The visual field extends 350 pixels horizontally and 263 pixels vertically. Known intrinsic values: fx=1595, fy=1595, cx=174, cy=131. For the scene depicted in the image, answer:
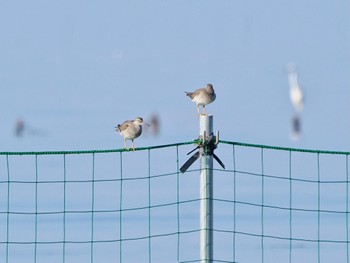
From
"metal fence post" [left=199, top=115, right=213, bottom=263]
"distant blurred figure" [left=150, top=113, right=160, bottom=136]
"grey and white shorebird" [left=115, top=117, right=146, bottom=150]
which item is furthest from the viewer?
"distant blurred figure" [left=150, top=113, right=160, bottom=136]

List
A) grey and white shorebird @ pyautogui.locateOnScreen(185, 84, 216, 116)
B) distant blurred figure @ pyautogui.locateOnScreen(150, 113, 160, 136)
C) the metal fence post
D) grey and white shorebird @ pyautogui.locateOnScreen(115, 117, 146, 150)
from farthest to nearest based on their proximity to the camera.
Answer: distant blurred figure @ pyautogui.locateOnScreen(150, 113, 160, 136) < grey and white shorebird @ pyautogui.locateOnScreen(185, 84, 216, 116) < grey and white shorebird @ pyautogui.locateOnScreen(115, 117, 146, 150) < the metal fence post

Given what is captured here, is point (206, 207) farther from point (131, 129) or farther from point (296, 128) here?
point (296, 128)

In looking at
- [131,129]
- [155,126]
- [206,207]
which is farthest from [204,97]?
[155,126]

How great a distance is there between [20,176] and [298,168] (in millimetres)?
4579

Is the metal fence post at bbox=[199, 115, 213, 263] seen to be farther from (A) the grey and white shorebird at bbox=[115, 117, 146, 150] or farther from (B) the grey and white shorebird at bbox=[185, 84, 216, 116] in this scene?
(B) the grey and white shorebird at bbox=[185, 84, 216, 116]

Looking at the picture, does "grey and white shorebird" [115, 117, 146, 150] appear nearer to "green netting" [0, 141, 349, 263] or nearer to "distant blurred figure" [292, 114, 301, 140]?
"green netting" [0, 141, 349, 263]

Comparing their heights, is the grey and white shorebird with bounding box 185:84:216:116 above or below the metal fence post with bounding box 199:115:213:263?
above

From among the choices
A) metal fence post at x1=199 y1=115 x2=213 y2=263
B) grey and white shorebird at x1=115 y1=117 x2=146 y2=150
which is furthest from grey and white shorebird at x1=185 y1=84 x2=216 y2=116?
metal fence post at x1=199 y1=115 x2=213 y2=263

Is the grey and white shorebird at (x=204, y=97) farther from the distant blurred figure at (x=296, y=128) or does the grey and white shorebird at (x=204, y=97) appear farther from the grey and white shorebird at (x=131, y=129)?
the distant blurred figure at (x=296, y=128)

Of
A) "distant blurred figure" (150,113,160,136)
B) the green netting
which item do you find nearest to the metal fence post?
the green netting

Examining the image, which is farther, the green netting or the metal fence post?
the green netting

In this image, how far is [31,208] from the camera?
18.9 m

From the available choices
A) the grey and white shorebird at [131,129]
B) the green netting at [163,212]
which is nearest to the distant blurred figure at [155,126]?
the green netting at [163,212]

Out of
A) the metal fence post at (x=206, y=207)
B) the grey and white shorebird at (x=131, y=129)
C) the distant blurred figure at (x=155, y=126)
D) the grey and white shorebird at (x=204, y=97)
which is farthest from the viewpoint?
the distant blurred figure at (x=155, y=126)
